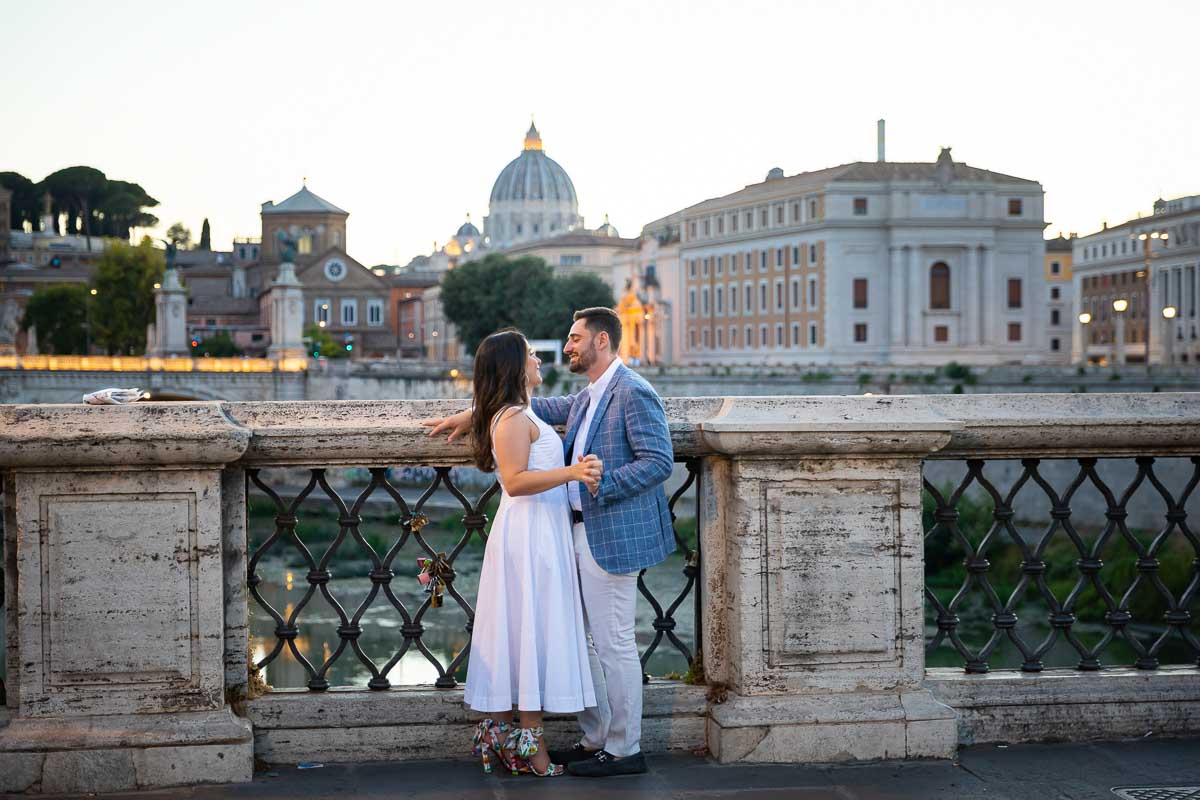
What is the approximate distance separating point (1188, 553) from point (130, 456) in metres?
22.4

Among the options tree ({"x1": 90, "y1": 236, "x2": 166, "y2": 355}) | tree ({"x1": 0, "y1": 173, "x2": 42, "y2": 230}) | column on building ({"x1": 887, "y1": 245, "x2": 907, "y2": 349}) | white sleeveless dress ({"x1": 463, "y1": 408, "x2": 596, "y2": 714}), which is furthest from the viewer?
tree ({"x1": 0, "y1": 173, "x2": 42, "y2": 230})

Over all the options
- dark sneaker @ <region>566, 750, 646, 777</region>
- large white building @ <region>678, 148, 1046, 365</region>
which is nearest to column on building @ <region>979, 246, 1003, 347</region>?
large white building @ <region>678, 148, 1046, 365</region>

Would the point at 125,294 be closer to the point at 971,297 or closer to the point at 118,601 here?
the point at 971,297

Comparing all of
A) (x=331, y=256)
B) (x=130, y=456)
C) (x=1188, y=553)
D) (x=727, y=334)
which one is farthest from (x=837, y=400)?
(x=331, y=256)

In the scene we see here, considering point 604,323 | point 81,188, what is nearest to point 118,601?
point 604,323

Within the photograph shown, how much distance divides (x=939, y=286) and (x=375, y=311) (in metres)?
45.8

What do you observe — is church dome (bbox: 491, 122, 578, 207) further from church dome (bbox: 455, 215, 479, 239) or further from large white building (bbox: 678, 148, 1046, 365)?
large white building (bbox: 678, 148, 1046, 365)

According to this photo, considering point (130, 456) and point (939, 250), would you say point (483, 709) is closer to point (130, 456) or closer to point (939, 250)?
point (130, 456)

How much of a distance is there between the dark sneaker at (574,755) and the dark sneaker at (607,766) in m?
0.07

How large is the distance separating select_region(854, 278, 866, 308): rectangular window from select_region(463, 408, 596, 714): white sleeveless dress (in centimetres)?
6912

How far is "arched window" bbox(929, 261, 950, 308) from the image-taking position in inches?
2832

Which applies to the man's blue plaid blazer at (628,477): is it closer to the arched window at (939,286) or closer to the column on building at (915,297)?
the column on building at (915,297)

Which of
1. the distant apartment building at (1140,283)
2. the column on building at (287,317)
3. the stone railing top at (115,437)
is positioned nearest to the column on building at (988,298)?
the distant apartment building at (1140,283)

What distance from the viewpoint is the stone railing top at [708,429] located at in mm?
4258
